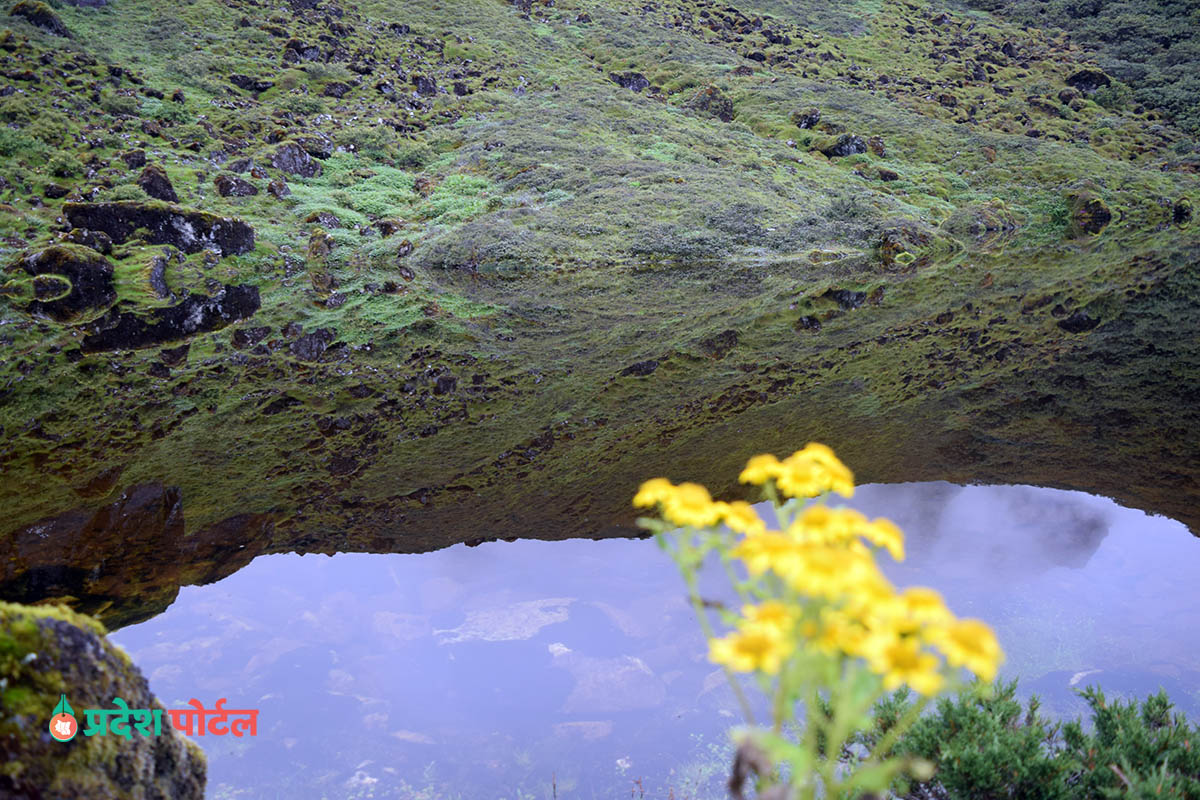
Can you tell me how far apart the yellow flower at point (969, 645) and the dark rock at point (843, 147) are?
1755 inches

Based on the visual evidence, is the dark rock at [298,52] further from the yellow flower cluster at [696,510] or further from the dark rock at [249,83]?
the yellow flower cluster at [696,510]

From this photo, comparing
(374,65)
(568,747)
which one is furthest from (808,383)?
(374,65)

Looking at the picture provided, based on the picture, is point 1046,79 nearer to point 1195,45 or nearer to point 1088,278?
point 1195,45

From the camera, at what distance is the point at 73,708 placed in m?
2.51

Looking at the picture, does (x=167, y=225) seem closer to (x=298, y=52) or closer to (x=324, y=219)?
(x=324, y=219)

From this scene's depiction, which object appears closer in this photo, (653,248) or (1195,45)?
(653,248)

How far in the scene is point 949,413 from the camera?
34.1ft

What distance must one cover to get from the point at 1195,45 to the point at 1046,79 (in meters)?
16.9

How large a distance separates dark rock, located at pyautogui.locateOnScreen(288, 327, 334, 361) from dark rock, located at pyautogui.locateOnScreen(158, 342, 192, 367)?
6.33 feet

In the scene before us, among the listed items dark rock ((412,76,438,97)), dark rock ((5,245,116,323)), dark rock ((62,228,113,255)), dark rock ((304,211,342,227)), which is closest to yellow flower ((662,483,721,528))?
dark rock ((5,245,116,323))

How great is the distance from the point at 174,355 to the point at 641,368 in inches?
361

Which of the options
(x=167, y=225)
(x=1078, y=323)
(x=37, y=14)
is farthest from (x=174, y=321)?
(x=37, y=14)

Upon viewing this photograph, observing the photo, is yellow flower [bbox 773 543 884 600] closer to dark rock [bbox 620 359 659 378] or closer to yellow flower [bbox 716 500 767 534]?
yellow flower [bbox 716 500 767 534]

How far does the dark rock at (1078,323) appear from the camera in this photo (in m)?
14.2
